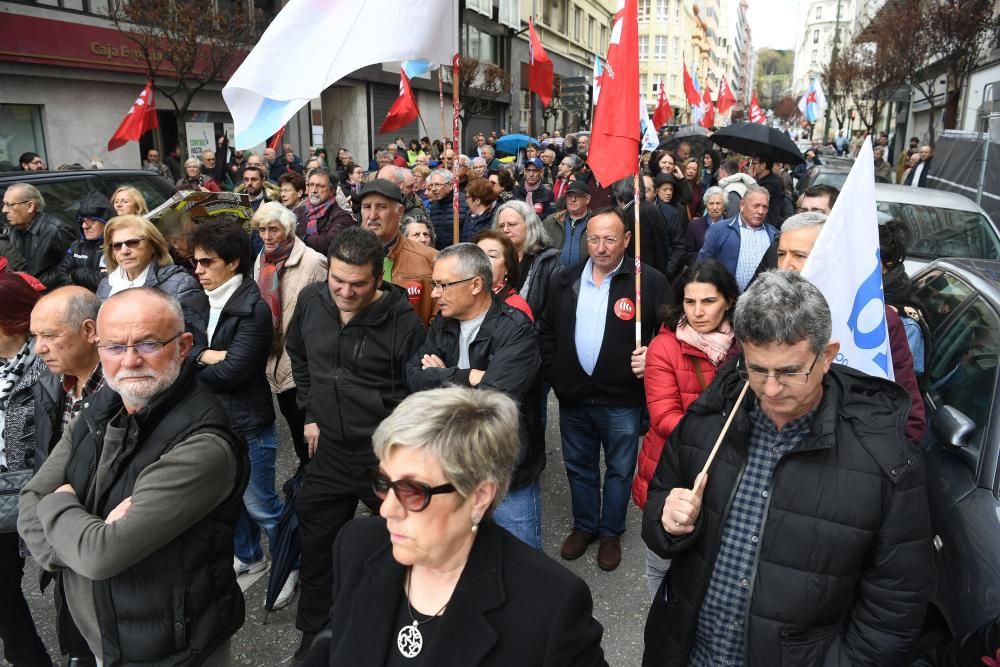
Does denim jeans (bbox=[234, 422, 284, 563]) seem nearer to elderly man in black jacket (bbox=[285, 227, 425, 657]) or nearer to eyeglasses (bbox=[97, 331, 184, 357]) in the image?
elderly man in black jacket (bbox=[285, 227, 425, 657])

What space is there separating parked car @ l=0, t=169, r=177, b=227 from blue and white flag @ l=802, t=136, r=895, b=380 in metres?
6.74

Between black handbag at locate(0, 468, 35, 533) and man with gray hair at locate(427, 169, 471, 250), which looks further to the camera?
man with gray hair at locate(427, 169, 471, 250)

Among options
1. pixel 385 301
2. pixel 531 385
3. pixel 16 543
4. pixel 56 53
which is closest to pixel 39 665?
pixel 16 543

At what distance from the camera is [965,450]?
9.81 feet

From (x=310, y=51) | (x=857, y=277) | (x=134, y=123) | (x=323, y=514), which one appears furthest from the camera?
(x=134, y=123)

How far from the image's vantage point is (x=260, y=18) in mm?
18703

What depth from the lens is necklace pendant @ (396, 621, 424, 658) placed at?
1.79 m

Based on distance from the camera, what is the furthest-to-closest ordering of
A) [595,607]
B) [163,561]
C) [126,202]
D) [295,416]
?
[126,202], [295,416], [595,607], [163,561]

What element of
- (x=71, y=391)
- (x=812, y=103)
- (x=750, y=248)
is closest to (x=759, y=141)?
(x=750, y=248)

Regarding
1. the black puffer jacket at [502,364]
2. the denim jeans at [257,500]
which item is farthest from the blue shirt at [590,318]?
the denim jeans at [257,500]

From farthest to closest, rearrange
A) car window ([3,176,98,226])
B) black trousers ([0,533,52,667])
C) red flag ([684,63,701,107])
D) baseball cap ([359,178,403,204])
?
red flag ([684,63,701,107]) < car window ([3,176,98,226]) < baseball cap ([359,178,403,204]) < black trousers ([0,533,52,667])

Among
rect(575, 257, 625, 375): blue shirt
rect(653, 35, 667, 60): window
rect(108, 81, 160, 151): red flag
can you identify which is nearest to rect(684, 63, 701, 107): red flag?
rect(108, 81, 160, 151): red flag

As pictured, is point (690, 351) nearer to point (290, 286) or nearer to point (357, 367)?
point (357, 367)

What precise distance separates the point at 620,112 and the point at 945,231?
489 cm
